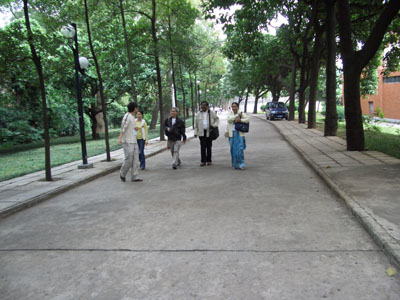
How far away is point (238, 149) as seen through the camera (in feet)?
31.6

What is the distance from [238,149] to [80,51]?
22.5 ft

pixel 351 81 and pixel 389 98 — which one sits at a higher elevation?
pixel 389 98

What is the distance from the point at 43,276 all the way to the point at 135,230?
145 cm

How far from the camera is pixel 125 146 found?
8812 mm

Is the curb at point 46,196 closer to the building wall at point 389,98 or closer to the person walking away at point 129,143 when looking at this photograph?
the person walking away at point 129,143

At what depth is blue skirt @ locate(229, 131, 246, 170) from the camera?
31.6ft

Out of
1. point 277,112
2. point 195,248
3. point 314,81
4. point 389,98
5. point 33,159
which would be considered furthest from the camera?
point 389,98

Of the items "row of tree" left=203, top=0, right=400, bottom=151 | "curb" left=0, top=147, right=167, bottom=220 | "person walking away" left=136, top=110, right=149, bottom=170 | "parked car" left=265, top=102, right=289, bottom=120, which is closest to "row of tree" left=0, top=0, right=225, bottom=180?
"curb" left=0, top=147, right=167, bottom=220

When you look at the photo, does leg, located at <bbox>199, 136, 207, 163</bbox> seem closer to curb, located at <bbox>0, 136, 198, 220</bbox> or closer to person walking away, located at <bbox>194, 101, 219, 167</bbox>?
person walking away, located at <bbox>194, 101, 219, 167</bbox>

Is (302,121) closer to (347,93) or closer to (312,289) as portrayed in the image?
(347,93)

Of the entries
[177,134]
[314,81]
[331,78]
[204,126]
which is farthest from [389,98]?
[177,134]

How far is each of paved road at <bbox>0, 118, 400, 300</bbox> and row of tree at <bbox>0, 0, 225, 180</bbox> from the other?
13.0 feet

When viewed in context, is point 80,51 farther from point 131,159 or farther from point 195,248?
point 195,248

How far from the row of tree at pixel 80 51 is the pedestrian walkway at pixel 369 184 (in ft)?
21.8
